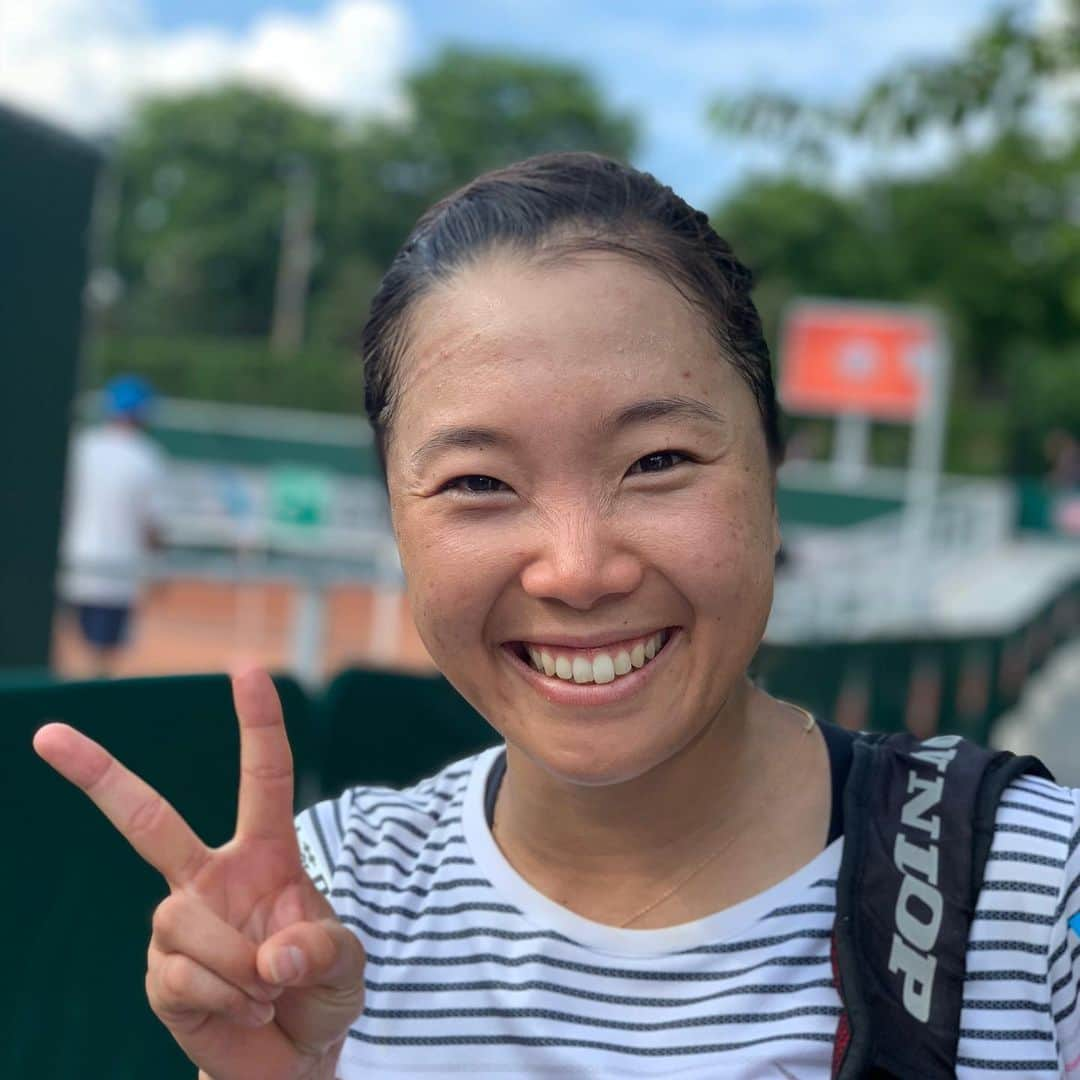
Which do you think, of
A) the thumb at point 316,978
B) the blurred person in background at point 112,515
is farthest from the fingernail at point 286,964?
the blurred person in background at point 112,515

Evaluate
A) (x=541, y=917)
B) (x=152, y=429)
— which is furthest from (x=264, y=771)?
(x=152, y=429)

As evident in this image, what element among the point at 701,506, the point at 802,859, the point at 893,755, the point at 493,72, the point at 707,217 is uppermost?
the point at 493,72

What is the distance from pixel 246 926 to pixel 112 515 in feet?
23.2

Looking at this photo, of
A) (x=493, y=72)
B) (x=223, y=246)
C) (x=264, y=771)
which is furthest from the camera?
(x=493, y=72)

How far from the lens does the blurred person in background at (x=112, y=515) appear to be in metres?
8.15

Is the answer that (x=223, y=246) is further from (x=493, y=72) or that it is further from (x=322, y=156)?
(x=493, y=72)

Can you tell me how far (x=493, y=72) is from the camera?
67125 mm

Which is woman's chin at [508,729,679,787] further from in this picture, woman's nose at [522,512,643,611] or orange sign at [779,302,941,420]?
orange sign at [779,302,941,420]

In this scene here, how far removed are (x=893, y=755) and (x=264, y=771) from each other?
Result: 2.03ft

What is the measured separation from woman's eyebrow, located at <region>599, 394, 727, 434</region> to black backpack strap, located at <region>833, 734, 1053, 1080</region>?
15.8 inches

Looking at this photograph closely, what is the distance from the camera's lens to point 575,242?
149 centimetres

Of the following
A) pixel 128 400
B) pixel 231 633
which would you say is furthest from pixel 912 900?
pixel 231 633

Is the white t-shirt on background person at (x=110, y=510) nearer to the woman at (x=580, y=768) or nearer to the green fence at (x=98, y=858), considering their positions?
the green fence at (x=98, y=858)

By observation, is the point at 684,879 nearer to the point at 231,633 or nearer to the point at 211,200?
the point at 231,633
